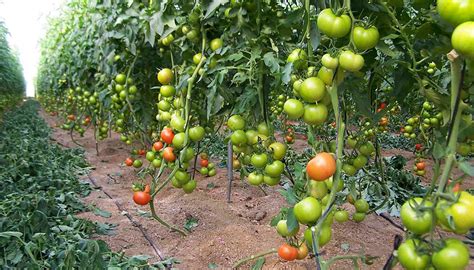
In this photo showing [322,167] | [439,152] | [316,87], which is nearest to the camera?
[439,152]

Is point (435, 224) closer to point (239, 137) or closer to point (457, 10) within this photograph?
point (457, 10)

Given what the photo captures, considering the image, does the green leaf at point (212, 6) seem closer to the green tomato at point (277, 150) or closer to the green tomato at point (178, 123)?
the green tomato at point (178, 123)

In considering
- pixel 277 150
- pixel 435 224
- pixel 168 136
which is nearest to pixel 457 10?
pixel 435 224

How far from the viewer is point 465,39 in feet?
2.28

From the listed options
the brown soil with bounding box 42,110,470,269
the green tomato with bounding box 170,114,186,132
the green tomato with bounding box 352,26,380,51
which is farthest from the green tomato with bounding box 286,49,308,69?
the brown soil with bounding box 42,110,470,269

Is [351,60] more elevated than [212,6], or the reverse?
[212,6]

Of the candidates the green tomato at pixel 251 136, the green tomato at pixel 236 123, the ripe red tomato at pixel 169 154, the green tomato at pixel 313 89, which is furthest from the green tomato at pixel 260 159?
the ripe red tomato at pixel 169 154

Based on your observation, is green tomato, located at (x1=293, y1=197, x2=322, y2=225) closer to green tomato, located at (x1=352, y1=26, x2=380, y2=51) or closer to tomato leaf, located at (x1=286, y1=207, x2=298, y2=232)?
tomato leaf, located at (x1=286, y1=207, x2=298, y2=232)

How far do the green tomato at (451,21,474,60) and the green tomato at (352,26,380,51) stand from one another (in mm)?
365

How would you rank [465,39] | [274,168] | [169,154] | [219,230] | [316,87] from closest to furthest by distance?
[465,39] < [316,87] < [274,168] < [169,154] < [219,230]

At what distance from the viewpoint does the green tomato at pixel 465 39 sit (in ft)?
2.26

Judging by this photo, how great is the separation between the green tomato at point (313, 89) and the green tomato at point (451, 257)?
0.53m

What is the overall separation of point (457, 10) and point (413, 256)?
48 cm

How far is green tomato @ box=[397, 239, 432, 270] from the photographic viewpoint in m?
0.76
